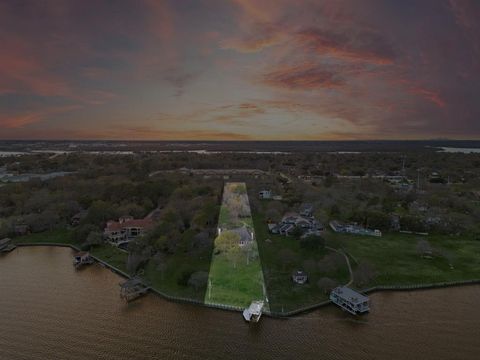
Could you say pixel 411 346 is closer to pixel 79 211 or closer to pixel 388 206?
pixel 388 206

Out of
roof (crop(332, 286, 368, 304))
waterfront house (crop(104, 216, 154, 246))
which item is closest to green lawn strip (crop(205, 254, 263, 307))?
roof (crop(332, 286, 368, 304))

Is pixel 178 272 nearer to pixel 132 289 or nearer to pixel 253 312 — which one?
pixel 132 289

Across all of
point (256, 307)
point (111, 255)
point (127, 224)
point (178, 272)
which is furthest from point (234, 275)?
point (127, 224)

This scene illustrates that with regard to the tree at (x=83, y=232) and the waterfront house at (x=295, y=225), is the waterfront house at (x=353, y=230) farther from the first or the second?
the tree at (x=83, y=232)

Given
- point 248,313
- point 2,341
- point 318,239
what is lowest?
point 2,341

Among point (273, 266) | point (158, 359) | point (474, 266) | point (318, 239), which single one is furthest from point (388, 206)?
point (158, 359)

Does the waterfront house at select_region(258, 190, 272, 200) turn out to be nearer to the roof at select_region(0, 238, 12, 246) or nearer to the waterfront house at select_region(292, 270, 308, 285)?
the waterfront house at select_region(292, 270, 308, 285)

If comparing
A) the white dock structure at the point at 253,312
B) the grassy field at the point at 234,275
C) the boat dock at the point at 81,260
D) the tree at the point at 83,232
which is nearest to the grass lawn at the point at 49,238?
the tree at the point at 83,232
